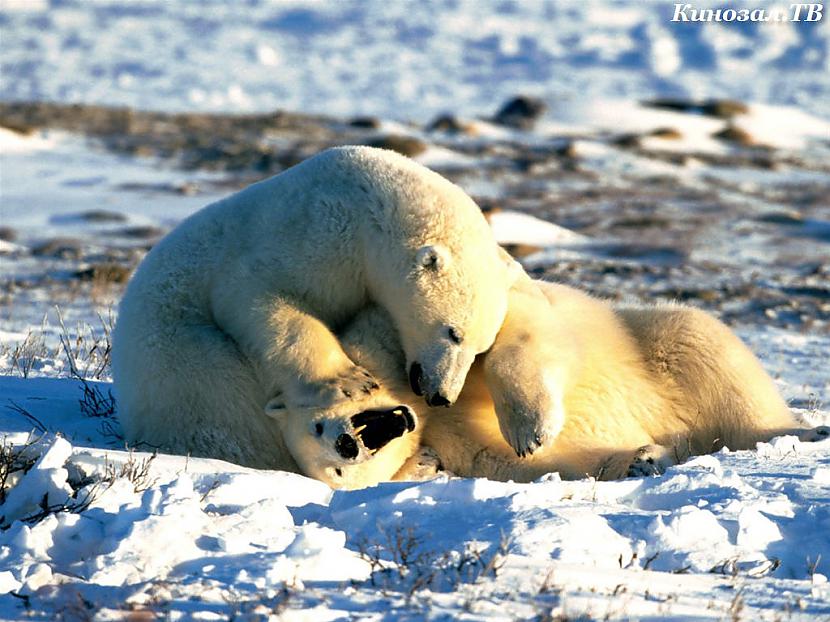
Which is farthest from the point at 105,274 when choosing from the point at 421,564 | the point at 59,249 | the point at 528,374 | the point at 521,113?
the point at 521,113

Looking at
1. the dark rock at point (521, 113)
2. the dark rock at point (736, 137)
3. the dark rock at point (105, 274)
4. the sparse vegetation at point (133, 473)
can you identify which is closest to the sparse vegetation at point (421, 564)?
the sparse vegetation at point (133, 473)

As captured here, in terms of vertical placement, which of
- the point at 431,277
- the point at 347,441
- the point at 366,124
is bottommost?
the point at 366,124

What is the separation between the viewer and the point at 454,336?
4.26 m

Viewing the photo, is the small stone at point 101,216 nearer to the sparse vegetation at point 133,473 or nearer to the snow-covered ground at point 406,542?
the snow-covered ground at point 406,542

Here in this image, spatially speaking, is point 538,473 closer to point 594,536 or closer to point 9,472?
point 594,536

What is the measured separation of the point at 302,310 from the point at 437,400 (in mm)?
594

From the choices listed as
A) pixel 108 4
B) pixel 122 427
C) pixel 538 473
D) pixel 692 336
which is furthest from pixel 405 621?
pixel 108 4

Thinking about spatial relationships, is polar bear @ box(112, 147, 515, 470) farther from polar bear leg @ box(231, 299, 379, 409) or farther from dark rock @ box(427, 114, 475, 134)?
dark rock @ box(427, 114, 475, 134)

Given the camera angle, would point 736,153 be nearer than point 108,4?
Yes

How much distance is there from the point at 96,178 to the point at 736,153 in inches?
504

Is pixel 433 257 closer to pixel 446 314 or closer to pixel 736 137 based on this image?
pixel 446 314

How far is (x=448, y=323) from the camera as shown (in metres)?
4.27

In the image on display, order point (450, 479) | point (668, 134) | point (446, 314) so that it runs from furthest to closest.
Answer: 1. point (668, 134)
2. point (446, 314)
3. point (450, 479)

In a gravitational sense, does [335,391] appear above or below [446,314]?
below
